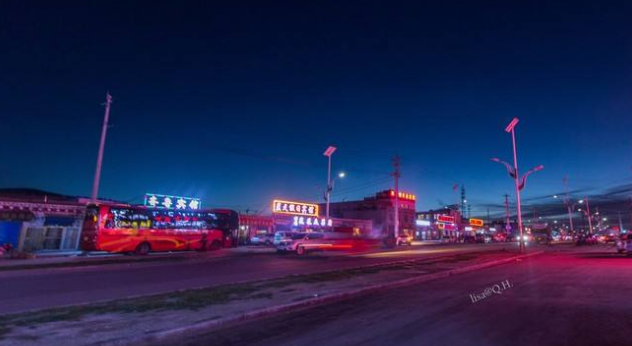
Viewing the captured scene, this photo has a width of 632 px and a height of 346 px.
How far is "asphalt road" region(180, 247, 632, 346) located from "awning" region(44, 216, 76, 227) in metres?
33.1

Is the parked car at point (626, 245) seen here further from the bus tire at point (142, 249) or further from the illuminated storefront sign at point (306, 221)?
the bus tire at point (142, 249)

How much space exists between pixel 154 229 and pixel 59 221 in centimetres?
1147

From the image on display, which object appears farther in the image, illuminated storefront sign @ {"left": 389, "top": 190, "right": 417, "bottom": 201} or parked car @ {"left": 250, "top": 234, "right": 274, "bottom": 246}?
illuminated storefront sign @ {"left": 389, "top": 190, "right": 417, "bottom": 201}

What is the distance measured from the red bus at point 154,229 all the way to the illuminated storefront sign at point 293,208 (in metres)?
14.7

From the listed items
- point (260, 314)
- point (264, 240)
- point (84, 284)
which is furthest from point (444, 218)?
point (260, 314)

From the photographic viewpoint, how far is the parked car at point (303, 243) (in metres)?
34.0

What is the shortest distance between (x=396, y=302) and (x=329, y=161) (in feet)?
125

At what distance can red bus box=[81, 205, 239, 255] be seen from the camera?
2686 cm

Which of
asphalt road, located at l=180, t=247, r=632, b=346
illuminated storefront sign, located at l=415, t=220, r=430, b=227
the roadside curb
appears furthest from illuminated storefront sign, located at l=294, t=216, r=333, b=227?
asphalt road, located at l=180, t=247, r=632, b=346

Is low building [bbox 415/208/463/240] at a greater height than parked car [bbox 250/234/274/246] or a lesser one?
greater

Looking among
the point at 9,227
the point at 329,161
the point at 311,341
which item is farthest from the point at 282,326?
the point at 329,161

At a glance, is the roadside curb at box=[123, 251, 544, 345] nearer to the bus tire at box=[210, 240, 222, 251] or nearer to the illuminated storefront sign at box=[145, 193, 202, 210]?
the bus tire at box=[210, 240, 222, 251]

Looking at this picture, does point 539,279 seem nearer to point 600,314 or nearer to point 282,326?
point 600,314

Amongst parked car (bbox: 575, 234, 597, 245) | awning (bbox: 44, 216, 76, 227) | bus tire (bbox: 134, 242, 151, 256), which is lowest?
bus tire (bbox: 134, 242, 151, 256)
